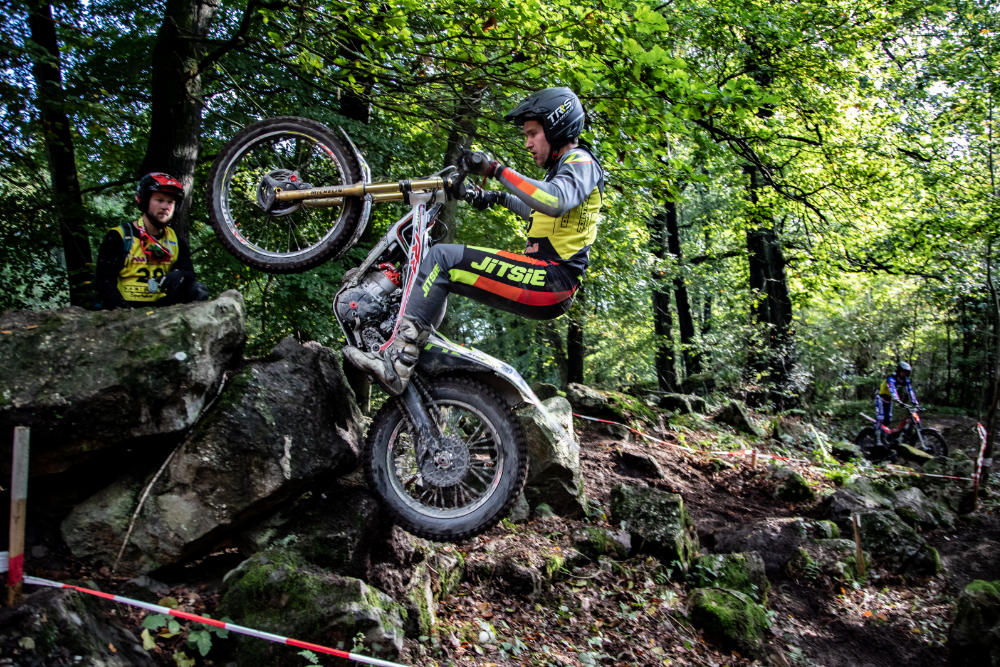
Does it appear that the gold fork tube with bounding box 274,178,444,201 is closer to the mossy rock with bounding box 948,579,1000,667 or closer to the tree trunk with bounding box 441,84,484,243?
the tree trunk with bounding box 441,84,484,243

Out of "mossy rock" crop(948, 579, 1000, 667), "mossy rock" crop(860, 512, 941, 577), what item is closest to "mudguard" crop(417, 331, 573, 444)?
"mossy rock" crop(948, 579, 1000, 667)

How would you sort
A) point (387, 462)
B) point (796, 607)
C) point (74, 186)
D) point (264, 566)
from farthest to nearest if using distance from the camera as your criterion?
point (74, 186) < point (796, 607) < point (387, 462) < point (264, 566)

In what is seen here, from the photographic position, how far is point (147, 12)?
8.02 meters

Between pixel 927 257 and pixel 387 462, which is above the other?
pixel 927 257

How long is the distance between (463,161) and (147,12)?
6.66 meters

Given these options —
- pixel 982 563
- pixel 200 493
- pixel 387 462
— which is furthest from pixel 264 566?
pixel 982 563

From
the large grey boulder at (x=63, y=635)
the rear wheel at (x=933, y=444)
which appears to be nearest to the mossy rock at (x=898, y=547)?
the rear wheel at (x=933, y=444)

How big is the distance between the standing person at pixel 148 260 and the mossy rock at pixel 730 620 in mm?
4866

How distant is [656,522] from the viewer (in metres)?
6.37

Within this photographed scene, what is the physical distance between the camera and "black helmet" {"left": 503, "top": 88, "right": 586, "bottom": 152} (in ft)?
13.3

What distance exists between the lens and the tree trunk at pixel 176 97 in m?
5.55

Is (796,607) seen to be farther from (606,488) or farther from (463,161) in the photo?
(463,161)

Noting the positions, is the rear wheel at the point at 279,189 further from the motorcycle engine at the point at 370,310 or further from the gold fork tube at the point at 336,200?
the motorcycle engine at the point at 370,310

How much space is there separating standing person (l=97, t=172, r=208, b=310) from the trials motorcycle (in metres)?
0.50
